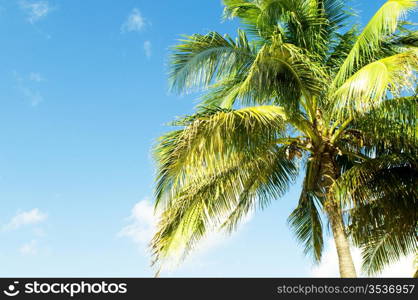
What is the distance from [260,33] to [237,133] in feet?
8.70

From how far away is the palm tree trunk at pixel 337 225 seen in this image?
7516 mm

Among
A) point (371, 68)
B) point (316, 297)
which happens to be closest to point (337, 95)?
point (371, 68)

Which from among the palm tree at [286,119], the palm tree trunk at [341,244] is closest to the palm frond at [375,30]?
the palm tree at [286,119]

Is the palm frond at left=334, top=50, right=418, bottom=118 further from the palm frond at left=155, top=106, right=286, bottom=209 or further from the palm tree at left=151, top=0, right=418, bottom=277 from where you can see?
the palm frond at left=155, top=106, right=286, bottom=209

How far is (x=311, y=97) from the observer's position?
26.1 ft

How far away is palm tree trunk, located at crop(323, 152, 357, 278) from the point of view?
7516 mm

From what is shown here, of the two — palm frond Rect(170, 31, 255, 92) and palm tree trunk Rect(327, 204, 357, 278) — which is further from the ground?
palm frond Rect(170, 31, 255, 92)

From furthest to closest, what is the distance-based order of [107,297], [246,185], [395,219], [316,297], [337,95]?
[246,185] < [395,219] < [337,95] < [316,297] < [107,297]

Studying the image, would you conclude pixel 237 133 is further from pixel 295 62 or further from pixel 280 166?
pixel 280 166

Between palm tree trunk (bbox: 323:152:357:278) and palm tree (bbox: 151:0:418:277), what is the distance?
0.02 metres

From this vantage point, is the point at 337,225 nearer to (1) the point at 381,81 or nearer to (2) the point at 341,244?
(2) the point at 341,244

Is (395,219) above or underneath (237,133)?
underneath

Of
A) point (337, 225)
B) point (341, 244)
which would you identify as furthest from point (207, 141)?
point (341, 244)

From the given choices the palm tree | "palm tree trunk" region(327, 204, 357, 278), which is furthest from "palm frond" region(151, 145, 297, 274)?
"palm tree trunk" region(327, 204, 357, 278)
